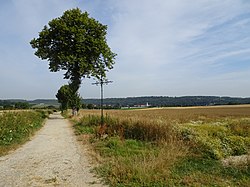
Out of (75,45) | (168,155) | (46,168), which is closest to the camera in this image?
(46,168)

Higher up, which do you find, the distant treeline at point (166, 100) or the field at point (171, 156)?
the distant treeline at point (166, 100)

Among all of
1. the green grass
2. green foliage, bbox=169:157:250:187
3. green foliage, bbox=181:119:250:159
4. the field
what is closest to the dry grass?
the green grass

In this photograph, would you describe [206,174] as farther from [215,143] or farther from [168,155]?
[215,143]

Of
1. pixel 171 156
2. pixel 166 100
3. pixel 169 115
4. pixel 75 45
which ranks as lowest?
pixel 171 156

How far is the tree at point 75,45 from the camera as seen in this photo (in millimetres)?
35125

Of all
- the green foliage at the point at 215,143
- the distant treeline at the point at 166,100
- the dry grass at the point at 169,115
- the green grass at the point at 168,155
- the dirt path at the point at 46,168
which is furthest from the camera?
the distant treeline at the point at 166,100

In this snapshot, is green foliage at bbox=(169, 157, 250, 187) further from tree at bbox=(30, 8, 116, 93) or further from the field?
tree at bbox=(30, 8, 116, 93)

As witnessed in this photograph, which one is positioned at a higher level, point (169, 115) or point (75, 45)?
point (75, 45)

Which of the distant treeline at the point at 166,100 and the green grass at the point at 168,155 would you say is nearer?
the green grass at the point at 168,155

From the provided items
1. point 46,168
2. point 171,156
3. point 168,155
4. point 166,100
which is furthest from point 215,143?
point 166,100

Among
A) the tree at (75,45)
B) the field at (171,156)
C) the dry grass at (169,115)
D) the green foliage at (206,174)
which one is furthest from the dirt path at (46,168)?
the tree at (75,45)

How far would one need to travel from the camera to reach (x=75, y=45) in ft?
116

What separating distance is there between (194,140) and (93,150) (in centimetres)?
408

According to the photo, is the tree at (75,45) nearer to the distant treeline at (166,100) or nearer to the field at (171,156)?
the field at (171,156)
